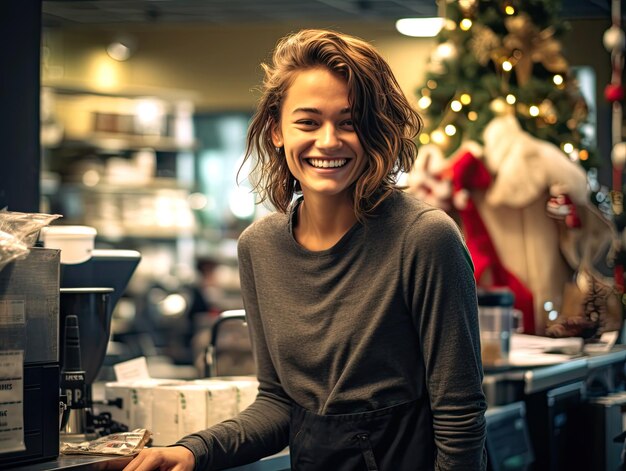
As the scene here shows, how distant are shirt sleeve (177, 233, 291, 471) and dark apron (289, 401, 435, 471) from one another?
5.9 inches

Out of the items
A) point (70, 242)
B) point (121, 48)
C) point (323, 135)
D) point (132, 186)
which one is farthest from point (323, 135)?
point (121, 48)

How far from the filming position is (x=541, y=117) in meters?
4.49

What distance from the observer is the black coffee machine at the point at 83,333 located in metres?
2.17

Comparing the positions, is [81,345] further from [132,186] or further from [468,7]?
[132,186]

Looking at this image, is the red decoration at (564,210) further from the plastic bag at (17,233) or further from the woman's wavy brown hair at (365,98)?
the plastic bag at (17,233)

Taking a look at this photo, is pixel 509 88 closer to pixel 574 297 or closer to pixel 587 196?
pixel 587 196

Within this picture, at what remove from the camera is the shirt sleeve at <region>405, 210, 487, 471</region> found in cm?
185

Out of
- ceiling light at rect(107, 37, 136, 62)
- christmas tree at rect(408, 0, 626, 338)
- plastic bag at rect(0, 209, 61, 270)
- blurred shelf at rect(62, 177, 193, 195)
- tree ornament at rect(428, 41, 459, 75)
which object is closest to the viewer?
plastic bag at rect(0, 209, 61, 270)

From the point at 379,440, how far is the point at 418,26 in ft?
26.9

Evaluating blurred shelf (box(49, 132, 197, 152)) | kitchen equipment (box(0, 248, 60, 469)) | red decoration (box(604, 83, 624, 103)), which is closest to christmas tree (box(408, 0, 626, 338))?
red decoration (box(604, 83, 624, 103))

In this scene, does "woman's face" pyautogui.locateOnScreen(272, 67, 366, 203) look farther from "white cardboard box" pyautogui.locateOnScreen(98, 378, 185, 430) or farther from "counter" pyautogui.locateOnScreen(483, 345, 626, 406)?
"counter" pyautogui.locateOnScreen(483, 345, 626, 406)

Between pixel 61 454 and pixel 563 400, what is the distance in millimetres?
1922

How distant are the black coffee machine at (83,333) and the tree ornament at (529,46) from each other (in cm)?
257

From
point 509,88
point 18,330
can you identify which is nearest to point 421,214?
point 18,330
